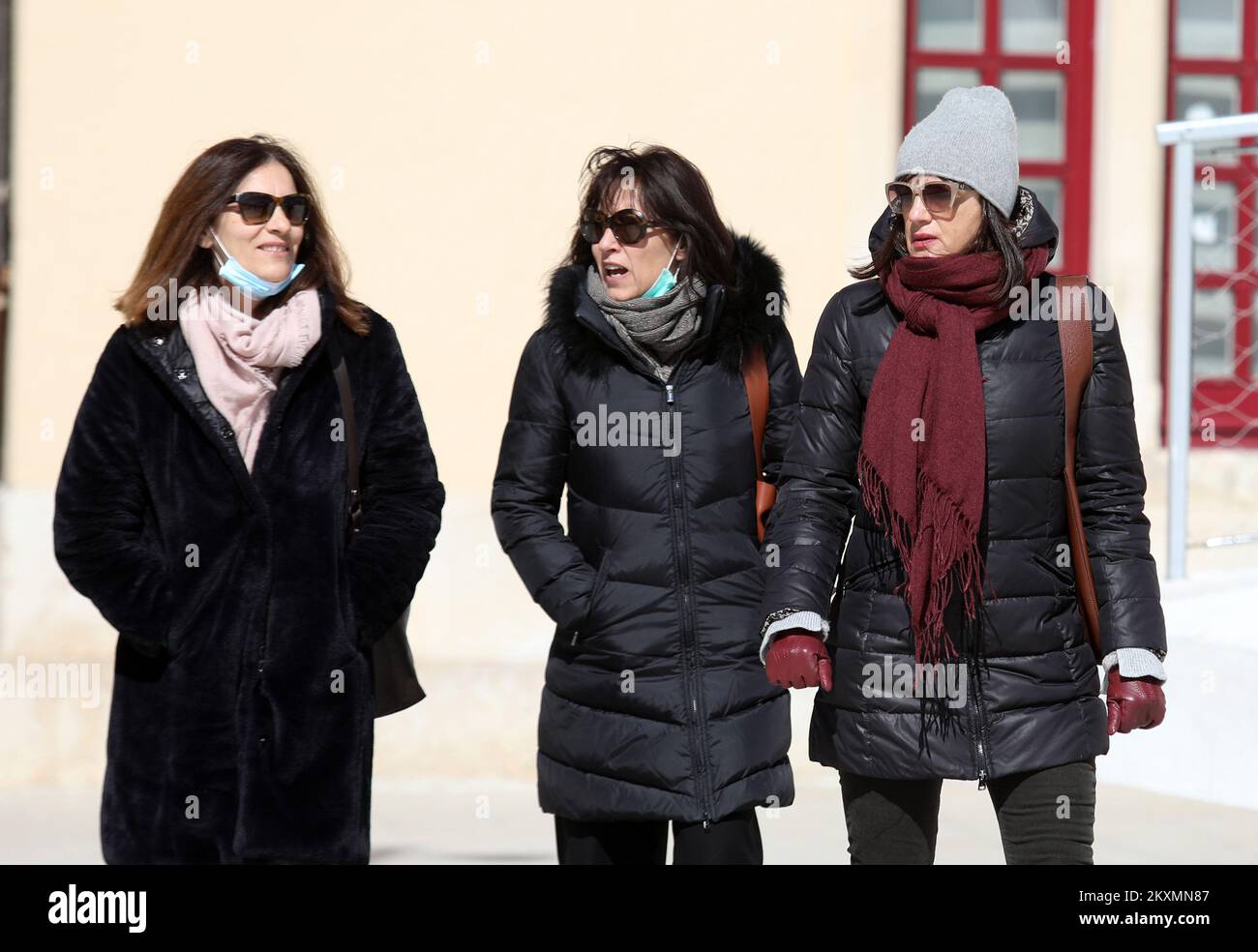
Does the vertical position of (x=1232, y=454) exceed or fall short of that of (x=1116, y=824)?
it exceeds it

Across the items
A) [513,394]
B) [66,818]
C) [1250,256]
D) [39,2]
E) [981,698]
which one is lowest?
[66,818]

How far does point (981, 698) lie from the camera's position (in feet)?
12.6

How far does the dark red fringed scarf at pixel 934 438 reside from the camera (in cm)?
381

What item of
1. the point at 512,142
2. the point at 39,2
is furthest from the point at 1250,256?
the point at 39,2

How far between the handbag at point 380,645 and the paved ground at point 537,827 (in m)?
2.46

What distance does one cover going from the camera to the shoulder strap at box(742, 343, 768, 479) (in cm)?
440

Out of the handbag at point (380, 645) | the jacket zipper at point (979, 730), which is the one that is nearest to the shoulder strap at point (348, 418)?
the handbag at point (380, 645)

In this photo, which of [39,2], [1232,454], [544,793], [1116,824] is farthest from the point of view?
[1232,454]

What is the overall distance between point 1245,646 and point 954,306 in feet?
11.5

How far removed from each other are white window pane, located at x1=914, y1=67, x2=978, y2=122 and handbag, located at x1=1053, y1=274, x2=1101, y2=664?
5.13 metres
